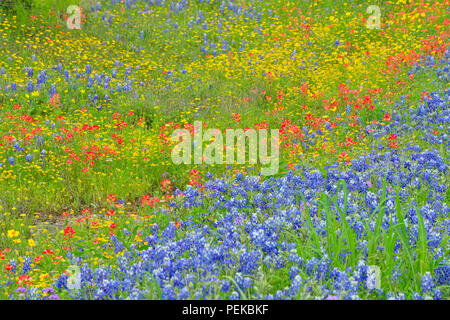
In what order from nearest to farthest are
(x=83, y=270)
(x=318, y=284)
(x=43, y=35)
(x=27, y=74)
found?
(x=318, y=284)
(x=83, y=270)
(x=27, y=74)
(x=43, y=35)

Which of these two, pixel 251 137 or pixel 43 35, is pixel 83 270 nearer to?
pixel 251 137

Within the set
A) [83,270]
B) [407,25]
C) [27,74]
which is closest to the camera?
[83,270]

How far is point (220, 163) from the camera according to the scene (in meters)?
7.43

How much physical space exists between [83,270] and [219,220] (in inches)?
56.3

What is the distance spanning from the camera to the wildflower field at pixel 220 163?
3836 millimetres

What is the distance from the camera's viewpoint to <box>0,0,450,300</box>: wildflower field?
3.84 m

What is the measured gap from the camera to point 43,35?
11414mm

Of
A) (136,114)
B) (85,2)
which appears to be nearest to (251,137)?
(136,114)

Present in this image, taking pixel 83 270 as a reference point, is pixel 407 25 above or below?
above

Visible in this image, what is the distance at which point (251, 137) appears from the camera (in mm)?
8258

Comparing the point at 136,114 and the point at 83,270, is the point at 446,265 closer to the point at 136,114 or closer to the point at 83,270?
the point at 83,270

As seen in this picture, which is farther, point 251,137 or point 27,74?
point 27,74
